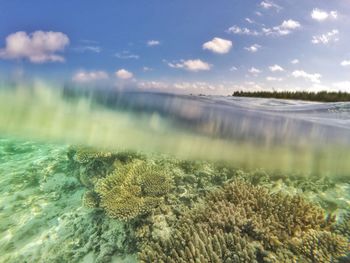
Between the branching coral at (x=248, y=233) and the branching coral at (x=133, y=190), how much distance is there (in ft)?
3.05

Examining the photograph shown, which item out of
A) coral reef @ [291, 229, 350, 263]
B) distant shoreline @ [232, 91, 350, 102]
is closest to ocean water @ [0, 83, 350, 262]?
coral reef @ [291, 229, 350, 263]

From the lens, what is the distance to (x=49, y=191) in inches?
348

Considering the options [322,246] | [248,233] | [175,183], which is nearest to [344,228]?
[322,246]

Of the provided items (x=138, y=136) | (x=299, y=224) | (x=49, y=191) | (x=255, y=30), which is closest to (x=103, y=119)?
(x=138, y=136)

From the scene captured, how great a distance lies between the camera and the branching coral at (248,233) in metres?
4.28

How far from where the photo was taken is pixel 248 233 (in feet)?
16.1

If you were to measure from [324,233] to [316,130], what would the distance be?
1073 cm

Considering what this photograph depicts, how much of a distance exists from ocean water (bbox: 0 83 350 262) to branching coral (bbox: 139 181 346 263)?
2 cm

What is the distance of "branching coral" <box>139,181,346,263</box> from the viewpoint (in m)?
4.28

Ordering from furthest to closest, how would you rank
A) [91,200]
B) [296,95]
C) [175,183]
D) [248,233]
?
[296,95], [175,183], [91,200], [248,233]

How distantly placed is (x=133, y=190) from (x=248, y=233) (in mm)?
2775

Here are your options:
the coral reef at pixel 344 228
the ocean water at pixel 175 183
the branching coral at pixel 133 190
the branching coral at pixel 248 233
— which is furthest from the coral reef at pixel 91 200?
the coral reef at pixel 344 228

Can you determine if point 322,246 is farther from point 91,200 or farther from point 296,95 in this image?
point 296,95

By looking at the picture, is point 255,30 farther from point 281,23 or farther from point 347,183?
point 347,183
